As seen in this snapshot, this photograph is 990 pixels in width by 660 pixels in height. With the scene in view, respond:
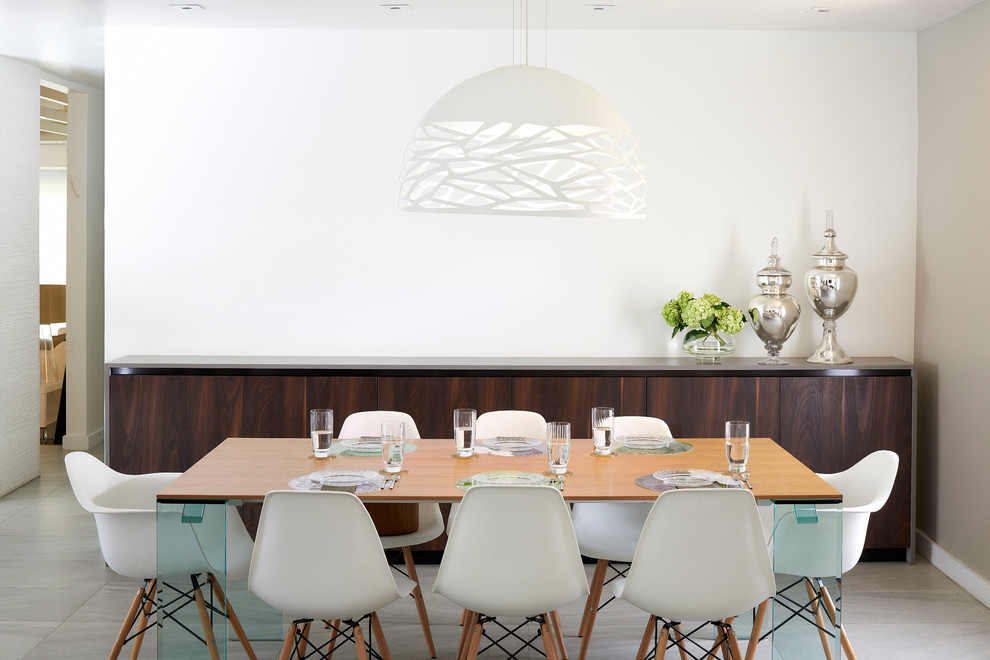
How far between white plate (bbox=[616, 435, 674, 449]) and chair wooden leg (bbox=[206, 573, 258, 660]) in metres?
1.55

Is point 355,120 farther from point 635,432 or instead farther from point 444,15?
point 635,432

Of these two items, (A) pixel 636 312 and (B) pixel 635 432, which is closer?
(B) pixel 635 432

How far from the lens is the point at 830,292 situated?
4734mm

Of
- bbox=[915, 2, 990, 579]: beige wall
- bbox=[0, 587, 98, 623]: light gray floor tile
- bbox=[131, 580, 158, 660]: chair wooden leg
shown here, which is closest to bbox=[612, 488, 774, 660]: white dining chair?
bbox=[131, 580, 158, 660]: chair wooden leg

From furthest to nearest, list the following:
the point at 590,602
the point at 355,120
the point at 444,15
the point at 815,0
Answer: the point at 355,120 → the point at 444,15 → the point at 815,0 → the point at 590,602

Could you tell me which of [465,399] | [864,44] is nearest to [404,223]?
[465,399]

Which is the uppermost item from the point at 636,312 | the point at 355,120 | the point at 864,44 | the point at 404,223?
the point at 864,44

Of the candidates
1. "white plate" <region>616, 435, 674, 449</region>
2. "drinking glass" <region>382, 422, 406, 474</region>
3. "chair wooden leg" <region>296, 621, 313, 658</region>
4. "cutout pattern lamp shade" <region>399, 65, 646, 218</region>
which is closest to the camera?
"cutout pattern lamp shade" <region>399, 65, 646, 218</region>

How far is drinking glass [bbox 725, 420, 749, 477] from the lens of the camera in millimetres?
3061

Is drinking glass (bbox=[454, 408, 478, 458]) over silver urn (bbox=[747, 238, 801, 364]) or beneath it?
beneath

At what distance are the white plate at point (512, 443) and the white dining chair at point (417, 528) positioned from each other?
0.33 metres

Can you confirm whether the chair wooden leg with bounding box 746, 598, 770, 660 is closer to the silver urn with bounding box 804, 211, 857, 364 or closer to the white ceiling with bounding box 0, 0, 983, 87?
the silver urn with bounding box 804, 211, 857, 364

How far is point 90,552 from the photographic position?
4.72m

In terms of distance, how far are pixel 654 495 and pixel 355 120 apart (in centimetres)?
299
